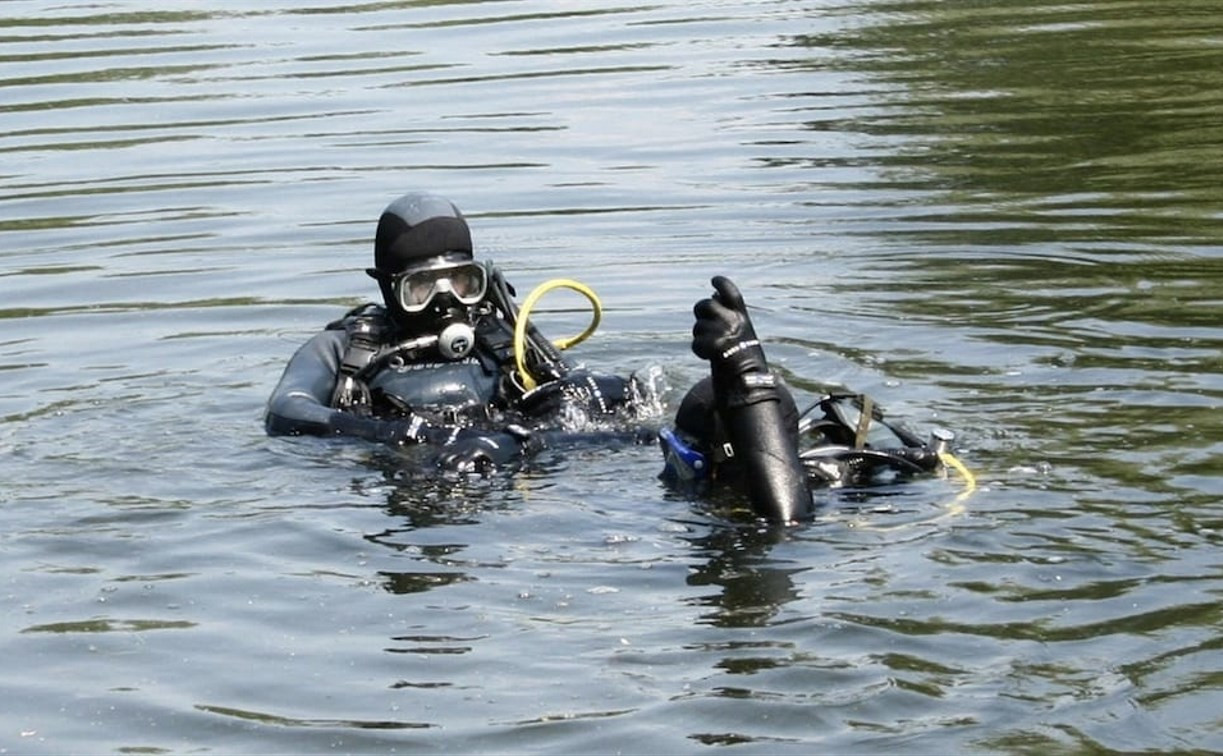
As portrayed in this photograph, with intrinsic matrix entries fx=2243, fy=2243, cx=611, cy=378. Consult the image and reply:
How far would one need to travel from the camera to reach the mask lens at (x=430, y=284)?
27.9 ft

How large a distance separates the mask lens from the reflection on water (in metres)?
0.69

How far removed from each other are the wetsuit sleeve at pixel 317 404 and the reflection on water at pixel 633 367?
89mm

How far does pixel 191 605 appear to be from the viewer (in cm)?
673

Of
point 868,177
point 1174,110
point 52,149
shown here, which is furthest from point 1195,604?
point 52,149

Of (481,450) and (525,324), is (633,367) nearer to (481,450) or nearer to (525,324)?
(525,324)

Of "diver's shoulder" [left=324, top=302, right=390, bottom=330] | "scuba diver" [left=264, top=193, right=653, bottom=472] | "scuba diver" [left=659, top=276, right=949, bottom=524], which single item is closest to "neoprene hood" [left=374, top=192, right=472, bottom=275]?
"scuba diver" [left=264, top=193, right=653, bottom=472]

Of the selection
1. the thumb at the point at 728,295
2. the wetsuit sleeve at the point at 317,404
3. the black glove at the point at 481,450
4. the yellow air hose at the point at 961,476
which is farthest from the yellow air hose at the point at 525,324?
the yellow air hose at the point at 961,476

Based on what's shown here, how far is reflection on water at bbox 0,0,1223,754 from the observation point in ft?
19.2

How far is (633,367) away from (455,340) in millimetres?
1448

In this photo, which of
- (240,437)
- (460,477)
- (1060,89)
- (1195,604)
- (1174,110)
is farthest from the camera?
(1060,89)

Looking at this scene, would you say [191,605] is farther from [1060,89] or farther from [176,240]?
[1060,89]

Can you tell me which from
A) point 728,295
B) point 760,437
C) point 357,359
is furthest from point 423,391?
point 760,437

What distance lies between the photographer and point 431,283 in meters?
8.52

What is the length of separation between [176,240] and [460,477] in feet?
16.7
